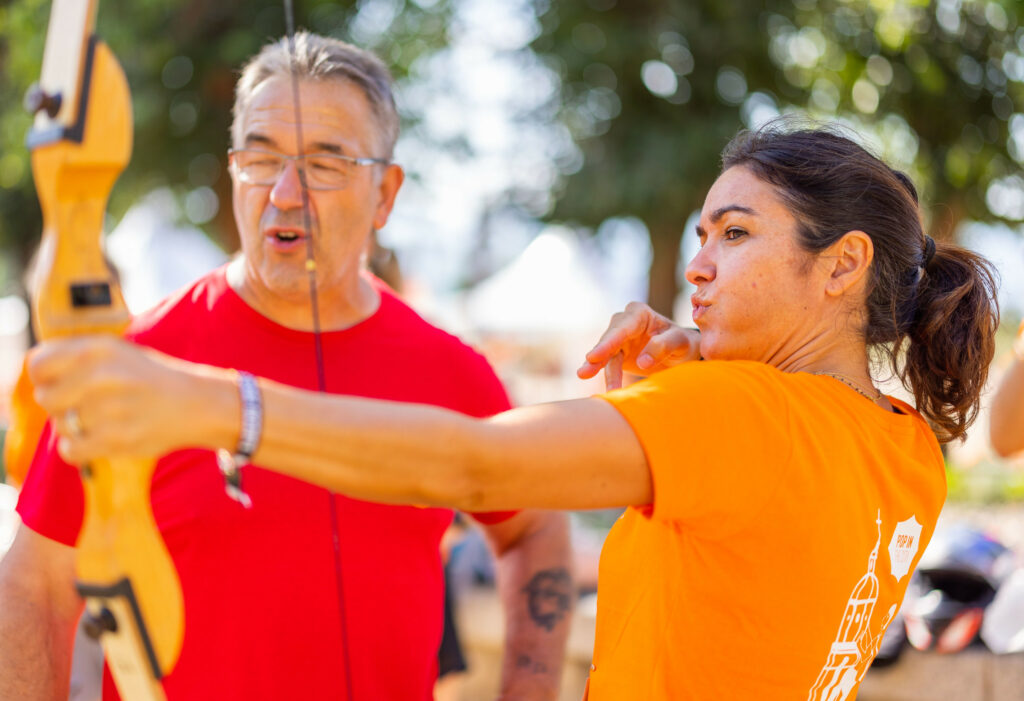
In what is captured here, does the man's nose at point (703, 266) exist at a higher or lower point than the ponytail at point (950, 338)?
higher

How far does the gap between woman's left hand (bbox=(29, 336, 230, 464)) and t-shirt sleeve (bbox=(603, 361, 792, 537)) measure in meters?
0.55

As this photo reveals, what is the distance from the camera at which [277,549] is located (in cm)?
186

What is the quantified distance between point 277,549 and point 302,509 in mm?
88

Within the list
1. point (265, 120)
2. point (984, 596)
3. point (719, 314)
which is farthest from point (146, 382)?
point (984, 596)

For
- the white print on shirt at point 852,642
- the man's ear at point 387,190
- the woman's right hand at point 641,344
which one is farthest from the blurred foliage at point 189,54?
the white print on shirt at point 852,642

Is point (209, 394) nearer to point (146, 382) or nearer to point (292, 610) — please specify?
point (146, 382)

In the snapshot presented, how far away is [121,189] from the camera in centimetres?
1055

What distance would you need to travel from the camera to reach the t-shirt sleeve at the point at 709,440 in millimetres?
1182

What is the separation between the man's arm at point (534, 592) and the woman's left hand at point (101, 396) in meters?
1.42

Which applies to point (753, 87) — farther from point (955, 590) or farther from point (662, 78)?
point (955, 590)

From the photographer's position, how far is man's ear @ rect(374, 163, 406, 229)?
235 centimetres

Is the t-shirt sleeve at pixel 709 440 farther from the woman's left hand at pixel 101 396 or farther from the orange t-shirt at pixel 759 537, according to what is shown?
the woman's left hand at pixel 101 396

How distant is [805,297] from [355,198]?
3.66 feet

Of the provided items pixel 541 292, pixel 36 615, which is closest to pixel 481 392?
pixel 36 615
